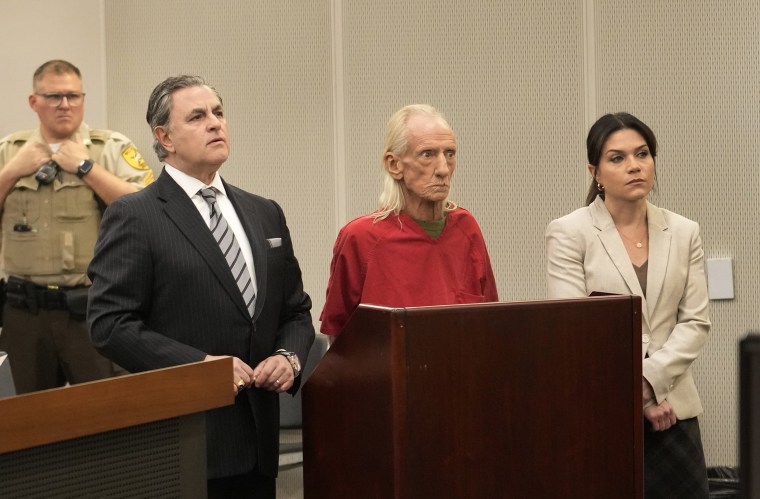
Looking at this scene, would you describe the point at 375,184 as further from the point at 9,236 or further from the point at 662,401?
the point at 662,401

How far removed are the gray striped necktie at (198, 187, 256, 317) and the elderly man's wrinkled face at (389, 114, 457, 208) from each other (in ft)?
1.80

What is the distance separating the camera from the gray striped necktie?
2.61 meters

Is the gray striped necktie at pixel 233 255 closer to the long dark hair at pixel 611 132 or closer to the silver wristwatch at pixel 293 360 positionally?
the silver wristwatch at pixel 293 360

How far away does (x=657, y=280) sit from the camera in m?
2.95

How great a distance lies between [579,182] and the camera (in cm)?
451

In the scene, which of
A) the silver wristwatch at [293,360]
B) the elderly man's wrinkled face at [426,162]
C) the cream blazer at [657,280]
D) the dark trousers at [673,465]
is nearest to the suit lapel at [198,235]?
the silver wristwatch at [293,360]

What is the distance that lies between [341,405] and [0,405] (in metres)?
0.76

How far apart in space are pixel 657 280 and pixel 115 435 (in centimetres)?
172

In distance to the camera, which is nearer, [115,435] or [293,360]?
[115,435]

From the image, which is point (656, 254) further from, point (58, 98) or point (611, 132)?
point (58, 98)

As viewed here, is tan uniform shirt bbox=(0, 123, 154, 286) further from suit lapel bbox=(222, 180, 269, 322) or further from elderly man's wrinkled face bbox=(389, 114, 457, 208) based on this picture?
elderly man's wrinkled face bbox=(389, 114, 457, 208)

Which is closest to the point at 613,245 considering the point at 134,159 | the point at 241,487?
the point at 241,487

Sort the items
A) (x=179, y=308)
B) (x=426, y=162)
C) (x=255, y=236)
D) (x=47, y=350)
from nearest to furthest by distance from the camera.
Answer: (x=179, y=308) → (x=255, y=236) → (x=426, y=162) → (x=47, y=350)

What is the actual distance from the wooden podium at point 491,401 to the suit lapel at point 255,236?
481 millimetres
